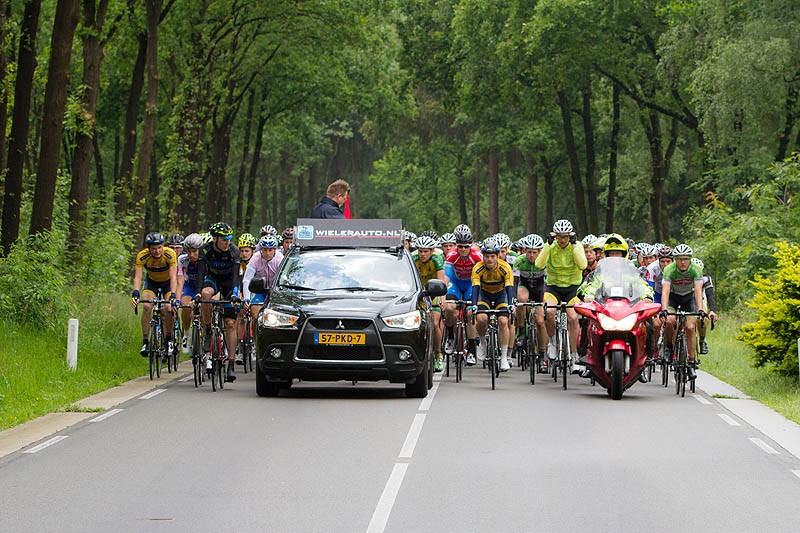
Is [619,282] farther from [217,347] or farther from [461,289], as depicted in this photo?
[217,347]

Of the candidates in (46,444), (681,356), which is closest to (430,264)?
(681,356)

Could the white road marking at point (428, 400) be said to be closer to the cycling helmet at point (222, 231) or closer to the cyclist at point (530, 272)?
the cyclist at point (530, 272)

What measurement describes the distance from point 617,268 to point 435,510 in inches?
363

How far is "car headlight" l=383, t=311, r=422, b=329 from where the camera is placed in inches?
666

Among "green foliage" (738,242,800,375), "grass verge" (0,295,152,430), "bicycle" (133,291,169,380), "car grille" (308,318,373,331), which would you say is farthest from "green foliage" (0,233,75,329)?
"green foliage" (738,242,800,375)

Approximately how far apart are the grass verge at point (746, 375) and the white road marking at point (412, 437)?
154 inches

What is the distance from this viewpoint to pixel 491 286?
20562 millimetres

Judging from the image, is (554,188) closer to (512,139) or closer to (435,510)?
(512,139)

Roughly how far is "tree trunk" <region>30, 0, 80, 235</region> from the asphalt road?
932 cm

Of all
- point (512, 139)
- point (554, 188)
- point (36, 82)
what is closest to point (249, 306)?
point (36, 82)

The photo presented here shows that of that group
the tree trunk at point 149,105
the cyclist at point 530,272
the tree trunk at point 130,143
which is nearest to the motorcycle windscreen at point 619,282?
the cyclist at point 530,272

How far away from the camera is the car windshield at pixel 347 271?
59.2 ft

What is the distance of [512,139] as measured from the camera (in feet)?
186

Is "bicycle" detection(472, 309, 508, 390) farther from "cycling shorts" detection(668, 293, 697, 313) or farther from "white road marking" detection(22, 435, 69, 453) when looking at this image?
"white road marking" detection(22, 435, 69, 453)
